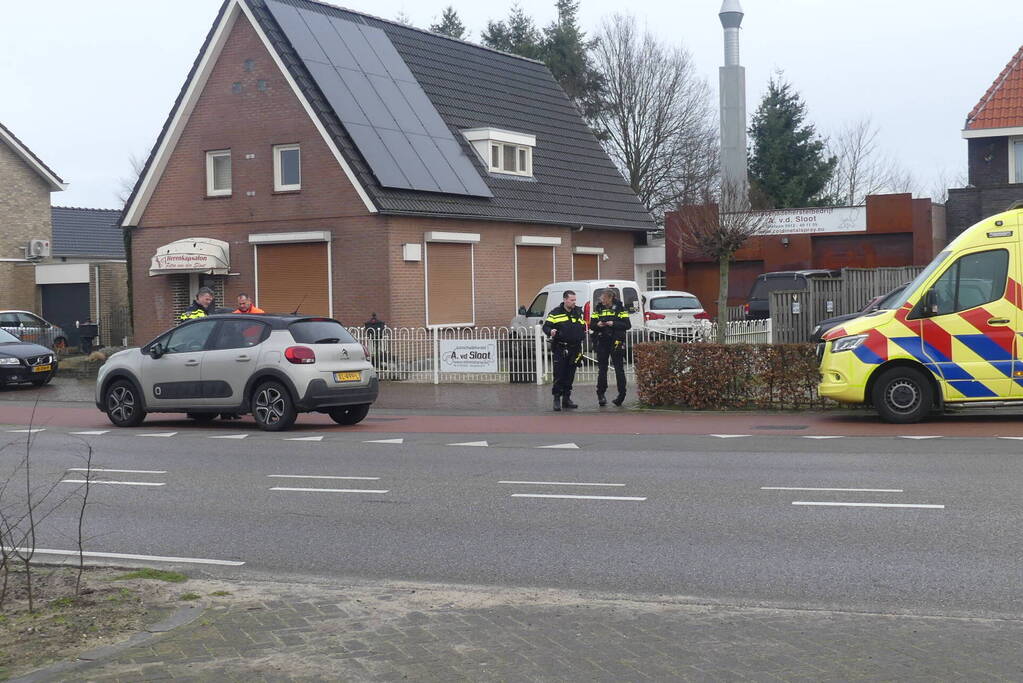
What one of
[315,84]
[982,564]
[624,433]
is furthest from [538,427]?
[315,84]

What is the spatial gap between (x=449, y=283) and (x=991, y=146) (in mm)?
17964

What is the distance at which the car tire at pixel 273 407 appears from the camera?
56.9 ft

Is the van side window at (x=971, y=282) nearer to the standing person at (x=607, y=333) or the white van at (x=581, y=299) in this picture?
the standing person at (x=607, y=333)

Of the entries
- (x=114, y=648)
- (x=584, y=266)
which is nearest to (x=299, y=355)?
(x=114, y=648)

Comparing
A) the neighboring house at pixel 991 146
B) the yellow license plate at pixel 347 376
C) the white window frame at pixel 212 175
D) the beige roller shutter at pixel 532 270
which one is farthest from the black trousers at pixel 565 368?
the neighboring house at pixel 991 146

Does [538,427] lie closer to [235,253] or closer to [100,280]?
[235,253]

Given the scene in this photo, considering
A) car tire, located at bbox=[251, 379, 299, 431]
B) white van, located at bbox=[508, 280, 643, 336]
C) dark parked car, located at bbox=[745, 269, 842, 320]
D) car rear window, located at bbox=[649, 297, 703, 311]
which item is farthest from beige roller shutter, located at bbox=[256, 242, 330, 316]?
car tire, located at bbox=[251, 379, 299, 431]

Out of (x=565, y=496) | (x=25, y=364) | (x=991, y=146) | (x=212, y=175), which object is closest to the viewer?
(x=565, y=496)

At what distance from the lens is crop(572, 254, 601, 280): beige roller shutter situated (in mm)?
37062

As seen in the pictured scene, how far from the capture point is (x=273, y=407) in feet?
57.4

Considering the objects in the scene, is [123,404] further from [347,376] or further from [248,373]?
[347,376]

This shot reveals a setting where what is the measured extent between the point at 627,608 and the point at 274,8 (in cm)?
2669

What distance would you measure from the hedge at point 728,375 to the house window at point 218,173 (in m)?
16.1

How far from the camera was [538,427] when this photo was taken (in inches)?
703
